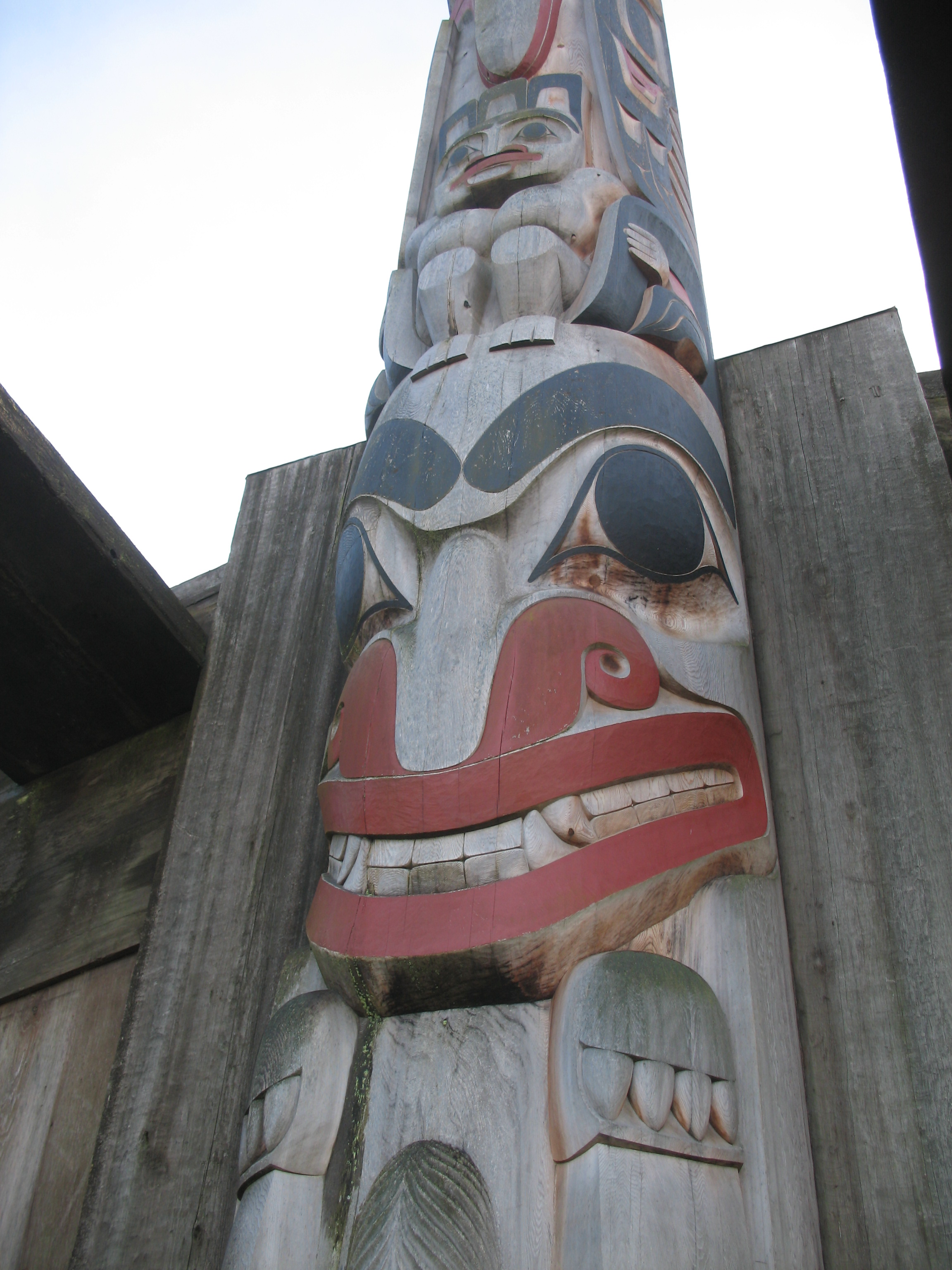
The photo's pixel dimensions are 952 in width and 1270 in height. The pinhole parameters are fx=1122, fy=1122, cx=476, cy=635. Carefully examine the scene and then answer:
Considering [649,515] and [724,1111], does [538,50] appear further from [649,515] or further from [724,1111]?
[724,1111]

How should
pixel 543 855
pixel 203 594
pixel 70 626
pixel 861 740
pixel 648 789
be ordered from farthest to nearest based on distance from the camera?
pixel 203 594 < pixel 70 626 < pixel 861 740 < pixel 648 789 < pixel 543 855

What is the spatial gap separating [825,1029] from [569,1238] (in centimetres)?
75

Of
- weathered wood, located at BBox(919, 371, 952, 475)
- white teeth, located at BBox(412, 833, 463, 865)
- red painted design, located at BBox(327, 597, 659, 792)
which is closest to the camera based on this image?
white teeth, located at BBox(412, 833, 463, 865)

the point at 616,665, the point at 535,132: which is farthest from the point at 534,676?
the point at 535,132

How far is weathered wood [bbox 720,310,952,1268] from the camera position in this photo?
194 cm

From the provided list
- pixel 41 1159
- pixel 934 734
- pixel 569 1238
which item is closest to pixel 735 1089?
pixel 569 1238

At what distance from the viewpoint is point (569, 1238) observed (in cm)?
156

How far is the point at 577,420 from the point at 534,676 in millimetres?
636

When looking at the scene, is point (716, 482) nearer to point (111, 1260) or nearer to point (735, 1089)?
point (735, 1089)

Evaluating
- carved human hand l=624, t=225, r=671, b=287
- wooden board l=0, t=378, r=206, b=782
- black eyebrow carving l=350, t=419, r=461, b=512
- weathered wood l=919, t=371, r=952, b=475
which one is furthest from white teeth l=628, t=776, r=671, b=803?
wooden board l=0, t=378, r=206, b=782

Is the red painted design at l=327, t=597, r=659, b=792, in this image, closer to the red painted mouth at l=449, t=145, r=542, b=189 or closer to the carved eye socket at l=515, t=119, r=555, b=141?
the red painted mouth at l=449, t=145, r=542, b=189

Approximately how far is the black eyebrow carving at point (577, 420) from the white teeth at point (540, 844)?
0.77 meters

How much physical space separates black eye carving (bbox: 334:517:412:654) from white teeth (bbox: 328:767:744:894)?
0.58 meters

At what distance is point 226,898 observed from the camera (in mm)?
2816
